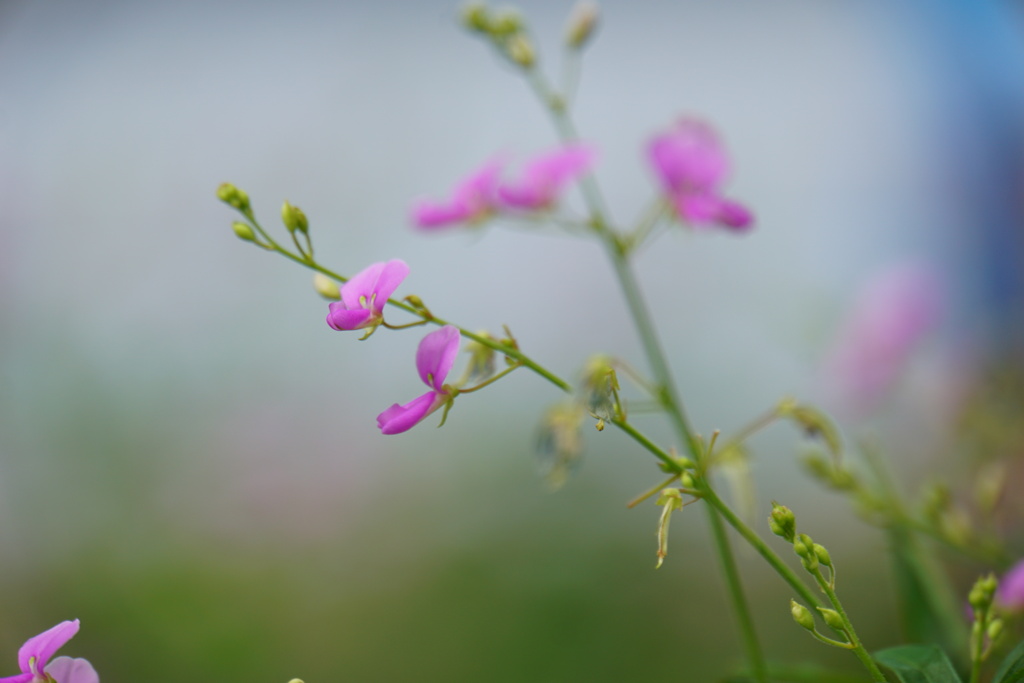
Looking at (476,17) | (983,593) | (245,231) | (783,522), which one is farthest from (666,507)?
(476,17)

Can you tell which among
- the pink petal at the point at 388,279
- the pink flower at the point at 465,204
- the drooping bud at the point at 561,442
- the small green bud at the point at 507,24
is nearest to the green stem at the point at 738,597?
the drooping bud at the point at 561,442

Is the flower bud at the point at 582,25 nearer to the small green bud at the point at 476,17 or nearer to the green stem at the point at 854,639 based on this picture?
the small green bud at the point at 476,17

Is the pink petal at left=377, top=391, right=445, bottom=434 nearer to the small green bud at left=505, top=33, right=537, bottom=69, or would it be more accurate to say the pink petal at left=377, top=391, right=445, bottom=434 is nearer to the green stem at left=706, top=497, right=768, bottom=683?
the green stem at left=706, top=497, right=768, bottom=683

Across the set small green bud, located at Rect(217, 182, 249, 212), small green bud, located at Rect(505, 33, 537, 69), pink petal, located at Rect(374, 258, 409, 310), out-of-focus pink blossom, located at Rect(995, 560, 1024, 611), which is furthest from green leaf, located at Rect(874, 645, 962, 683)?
small green bud, located at Rect(505, 33, 537, 69)

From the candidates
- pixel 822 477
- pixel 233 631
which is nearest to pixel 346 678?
pixel 233 631

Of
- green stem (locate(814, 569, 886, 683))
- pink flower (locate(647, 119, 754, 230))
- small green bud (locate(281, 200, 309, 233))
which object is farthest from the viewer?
pink flower (locate(647, 119, 754, 230))
